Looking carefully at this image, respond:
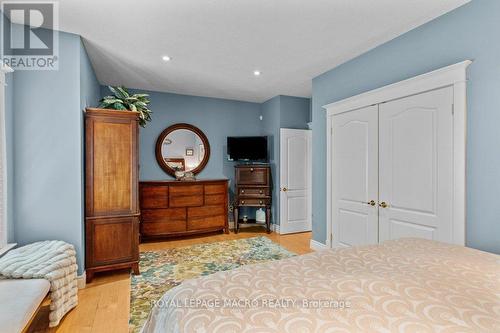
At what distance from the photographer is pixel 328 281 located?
3.51ft

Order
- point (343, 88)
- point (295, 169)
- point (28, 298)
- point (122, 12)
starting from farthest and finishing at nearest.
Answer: point (295, 169), point (343, 88), point (122, 12), point (28, 298)

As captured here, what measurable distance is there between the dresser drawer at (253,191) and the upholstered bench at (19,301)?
335 centimetres

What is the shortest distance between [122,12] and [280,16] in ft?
4.53

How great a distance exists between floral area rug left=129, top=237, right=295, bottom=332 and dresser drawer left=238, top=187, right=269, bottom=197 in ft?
2.70

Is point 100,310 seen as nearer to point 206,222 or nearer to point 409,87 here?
point 206,222

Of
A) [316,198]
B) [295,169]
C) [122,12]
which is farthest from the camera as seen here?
[295,169]

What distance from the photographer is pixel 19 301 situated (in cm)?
158

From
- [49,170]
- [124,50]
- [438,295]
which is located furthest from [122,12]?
[438,295]

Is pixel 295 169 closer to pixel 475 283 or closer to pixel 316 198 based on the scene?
pixel 316 198

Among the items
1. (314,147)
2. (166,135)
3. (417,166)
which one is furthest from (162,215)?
(417,166)

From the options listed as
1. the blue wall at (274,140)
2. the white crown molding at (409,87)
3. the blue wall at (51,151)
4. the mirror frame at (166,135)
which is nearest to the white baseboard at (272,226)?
the blue wall at (274,140)

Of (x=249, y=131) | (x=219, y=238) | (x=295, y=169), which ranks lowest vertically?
(x=219, y=238)

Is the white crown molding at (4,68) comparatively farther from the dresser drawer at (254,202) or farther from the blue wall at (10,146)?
the dresser drawer at (254,202)

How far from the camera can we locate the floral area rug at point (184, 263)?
2.47 meters
